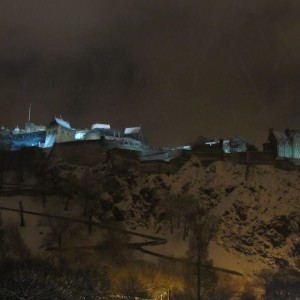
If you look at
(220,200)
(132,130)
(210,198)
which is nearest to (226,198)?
(220,200)

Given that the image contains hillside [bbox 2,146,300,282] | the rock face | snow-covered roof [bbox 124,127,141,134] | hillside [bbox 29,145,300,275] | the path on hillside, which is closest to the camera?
the path on hillside

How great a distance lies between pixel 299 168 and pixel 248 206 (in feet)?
44.2

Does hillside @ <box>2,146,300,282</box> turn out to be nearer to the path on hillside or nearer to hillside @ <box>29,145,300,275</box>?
hillside @ <box>29,145,300,275</box>

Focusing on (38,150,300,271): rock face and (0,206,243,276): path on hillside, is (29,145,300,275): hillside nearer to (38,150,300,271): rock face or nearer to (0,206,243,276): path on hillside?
(38,150,300,271): rock face

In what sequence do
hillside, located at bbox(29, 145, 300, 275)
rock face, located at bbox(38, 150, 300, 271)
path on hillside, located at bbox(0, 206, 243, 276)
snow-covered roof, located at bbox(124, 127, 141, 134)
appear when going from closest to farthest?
path on hillside, located at bbox(0, 206, 243, 276) < hillside, located at bbox(29, 145, 300, 275) < rock face, located at bbox(38, 150, 300, 271) < snow-covered roof, located at bbox(124, 127, 141, 134)

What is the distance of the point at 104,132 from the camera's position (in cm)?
9031

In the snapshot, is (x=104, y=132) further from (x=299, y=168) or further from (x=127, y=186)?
(x=299, y=168)

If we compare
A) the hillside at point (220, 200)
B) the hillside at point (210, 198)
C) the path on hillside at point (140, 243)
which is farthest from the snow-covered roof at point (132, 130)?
the path on hillside at point (140, 243)

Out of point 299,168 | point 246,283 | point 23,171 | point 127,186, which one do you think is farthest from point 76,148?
point 246,283

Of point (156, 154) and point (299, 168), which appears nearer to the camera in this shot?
point (299, 168)

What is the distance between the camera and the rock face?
52031 millimetres

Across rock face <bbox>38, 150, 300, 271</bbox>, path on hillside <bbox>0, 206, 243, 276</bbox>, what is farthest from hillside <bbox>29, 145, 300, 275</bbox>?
path on hillside <bbox>0, 206, 243, 276</bbox>

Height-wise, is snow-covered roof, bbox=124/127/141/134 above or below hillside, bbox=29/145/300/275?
above

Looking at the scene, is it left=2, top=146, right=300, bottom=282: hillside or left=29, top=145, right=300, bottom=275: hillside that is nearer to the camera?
left=29, top=145, right=300, bottom=275: hillside
